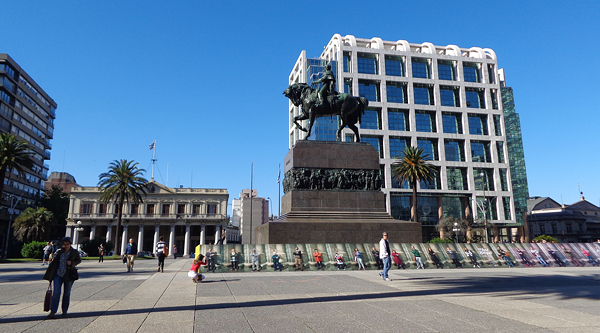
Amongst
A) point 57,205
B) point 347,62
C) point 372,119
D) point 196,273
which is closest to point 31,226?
point 57,205

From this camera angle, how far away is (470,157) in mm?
70375

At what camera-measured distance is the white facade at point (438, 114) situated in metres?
68.4

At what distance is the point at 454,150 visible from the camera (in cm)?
7088

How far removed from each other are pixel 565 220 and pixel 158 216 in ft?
304

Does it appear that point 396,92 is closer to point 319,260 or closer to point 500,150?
point 500,150

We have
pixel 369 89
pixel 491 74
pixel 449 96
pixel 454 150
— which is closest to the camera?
pixel 369 89

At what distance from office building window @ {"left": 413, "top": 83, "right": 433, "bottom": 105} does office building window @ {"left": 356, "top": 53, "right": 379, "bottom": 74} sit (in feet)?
26.6

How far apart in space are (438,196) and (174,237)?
182 ft

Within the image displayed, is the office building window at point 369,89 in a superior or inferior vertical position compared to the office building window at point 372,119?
superior

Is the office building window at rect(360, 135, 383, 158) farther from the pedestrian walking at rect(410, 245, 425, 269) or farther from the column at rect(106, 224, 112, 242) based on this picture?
the column at rect(106, 224, 112, 242)

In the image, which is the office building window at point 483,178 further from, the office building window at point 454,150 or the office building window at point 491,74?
the office building window at point 491,74

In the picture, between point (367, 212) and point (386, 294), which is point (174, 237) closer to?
point (367, 212)

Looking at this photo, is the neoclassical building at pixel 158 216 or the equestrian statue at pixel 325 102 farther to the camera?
the neoclassical building at pixel 158 216

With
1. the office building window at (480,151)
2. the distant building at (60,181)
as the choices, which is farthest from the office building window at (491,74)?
the distant building at (60,181)
